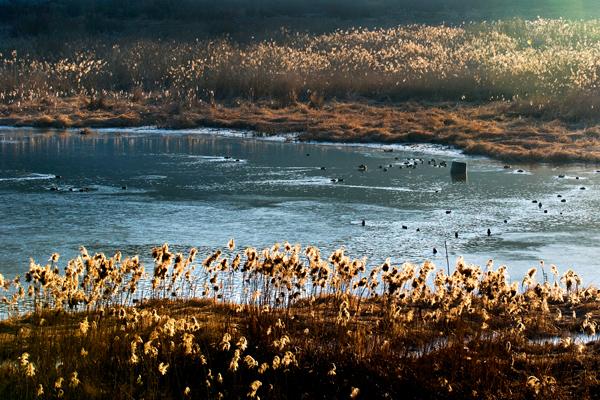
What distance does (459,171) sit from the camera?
80.7 ft

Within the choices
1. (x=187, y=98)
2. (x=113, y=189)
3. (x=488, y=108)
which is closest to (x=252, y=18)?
(x=187, y=98)

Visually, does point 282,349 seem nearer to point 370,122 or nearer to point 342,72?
point 370,122

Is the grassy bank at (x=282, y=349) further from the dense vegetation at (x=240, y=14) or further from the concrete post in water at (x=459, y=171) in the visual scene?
the dense vegetation at (x=240, y=14)

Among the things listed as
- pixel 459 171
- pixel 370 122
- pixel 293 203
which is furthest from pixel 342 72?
pixel 293 203

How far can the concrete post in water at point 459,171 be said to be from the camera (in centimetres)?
2448

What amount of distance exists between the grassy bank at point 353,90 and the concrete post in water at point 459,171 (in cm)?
477

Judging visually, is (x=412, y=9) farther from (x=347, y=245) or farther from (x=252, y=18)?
(x=347, y=245)

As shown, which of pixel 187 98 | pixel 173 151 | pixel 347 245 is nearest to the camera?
pixel 347 245

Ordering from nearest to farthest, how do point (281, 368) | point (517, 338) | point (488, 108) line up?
point (281, 368) → point (517, 338) → point (488, 108)

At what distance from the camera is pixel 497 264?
14.7 m

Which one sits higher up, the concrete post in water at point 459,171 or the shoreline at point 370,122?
the shoreline at point 370,122

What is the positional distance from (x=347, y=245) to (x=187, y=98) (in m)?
25.8

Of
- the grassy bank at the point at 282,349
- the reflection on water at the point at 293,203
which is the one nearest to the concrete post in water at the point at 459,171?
the reflection on water at the point at 293,203

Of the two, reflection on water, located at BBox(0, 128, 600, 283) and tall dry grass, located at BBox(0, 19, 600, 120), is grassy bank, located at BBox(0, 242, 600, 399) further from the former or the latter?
tall dry grass, located at BBox(0, 19, 600, 120)
